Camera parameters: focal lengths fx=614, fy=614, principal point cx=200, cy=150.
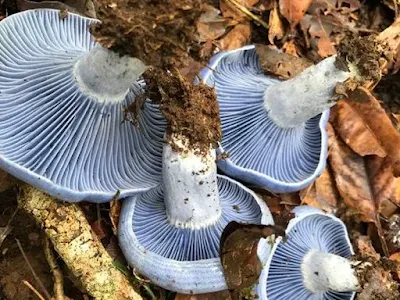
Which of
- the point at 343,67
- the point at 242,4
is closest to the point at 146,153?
the point at 343,67

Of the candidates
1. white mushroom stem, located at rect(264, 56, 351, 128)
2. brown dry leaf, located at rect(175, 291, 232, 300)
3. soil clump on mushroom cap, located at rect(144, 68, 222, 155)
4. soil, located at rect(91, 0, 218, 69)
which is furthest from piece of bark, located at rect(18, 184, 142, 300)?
white mushroom stem, located at rect(264, 56, 351, 128)

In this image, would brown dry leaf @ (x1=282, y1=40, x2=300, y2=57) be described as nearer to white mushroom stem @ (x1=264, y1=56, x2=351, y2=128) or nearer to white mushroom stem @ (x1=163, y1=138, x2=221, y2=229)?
white mushroom stem @ (x1=264, y1=56, x2=351, y2=128)

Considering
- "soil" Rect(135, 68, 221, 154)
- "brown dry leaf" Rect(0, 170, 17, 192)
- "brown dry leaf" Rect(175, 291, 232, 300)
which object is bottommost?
"brown dry leaf" Rect(175, 291, 232, 300)

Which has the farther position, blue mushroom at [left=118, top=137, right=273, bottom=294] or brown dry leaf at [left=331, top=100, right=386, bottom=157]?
brown dry leaf at [left=331, top=100, right=386, bottom=157]

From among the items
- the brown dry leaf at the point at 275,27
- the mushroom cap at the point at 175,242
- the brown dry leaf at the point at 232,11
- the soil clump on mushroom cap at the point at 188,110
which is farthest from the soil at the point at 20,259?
the brown dry leaf at the point at 275,27

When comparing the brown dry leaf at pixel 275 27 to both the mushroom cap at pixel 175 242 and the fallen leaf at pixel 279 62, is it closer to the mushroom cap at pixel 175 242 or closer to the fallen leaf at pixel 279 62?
the fallen leaf at pixel 279 62

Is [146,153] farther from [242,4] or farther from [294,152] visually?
[242,4]

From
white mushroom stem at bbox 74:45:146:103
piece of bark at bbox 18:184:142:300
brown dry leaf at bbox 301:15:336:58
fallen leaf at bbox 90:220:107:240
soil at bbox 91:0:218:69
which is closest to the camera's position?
soil at bbox 91:0:218:69
